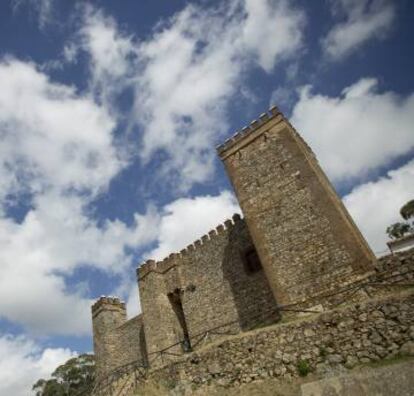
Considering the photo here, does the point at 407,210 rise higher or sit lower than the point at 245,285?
higher

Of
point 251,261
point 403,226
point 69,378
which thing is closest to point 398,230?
point 403,226

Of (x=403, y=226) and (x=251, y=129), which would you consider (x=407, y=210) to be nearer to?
(x=403, y=226)

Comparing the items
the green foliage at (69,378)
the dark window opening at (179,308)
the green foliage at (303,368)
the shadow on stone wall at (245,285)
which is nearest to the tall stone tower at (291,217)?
the shadow on stone wall at (245,285)

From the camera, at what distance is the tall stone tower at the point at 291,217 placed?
13.6m

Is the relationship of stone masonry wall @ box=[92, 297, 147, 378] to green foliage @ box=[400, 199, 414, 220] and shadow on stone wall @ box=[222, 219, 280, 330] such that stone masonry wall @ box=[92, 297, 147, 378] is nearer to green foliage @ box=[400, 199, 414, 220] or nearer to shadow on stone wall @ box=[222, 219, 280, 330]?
shadow on stone wall @ box=[222, 219, 280, 330]

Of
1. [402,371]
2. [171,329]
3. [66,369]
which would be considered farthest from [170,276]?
[66,369]

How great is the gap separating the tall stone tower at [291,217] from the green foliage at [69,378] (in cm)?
3578

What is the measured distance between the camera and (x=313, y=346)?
1064 cm

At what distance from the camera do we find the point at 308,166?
15.7 metres

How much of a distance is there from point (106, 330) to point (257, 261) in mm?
14010

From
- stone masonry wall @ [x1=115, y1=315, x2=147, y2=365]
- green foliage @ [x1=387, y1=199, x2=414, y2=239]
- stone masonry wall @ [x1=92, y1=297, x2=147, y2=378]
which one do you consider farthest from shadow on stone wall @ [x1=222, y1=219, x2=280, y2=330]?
green foliage @ [x1=387, y1=199, x2=414, y2=239]

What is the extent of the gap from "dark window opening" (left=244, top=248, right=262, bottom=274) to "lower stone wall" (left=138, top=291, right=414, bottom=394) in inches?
244

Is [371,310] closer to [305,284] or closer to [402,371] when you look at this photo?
[402,371]

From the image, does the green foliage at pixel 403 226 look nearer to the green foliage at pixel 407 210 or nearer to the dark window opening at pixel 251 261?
the green foliage at pixel 407 210
